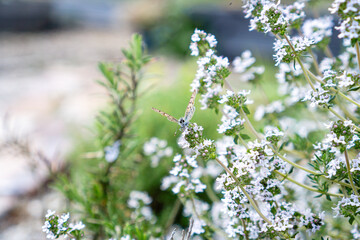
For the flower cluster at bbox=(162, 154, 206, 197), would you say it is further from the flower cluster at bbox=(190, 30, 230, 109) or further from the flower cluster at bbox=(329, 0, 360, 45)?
the flower cluster at bbox=(329, 0, 360, 45)

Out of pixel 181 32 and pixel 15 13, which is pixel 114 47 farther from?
pixel 15 13

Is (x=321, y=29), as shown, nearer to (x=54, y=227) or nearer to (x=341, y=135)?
(x=341, y=135)

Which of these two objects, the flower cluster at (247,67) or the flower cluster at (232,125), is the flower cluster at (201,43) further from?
the flower cluster at (247,67)

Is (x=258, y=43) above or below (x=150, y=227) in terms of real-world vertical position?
above

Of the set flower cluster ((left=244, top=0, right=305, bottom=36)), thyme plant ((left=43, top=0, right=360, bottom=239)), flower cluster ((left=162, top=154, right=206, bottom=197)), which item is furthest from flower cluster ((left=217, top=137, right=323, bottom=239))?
flower cluster ((left=244, top=0, right=305, bottom=36))

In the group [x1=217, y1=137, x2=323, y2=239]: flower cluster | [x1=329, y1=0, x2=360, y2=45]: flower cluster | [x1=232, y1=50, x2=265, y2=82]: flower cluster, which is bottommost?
[x1=217, y1=137, x2=323, y2=239]: flower cluster

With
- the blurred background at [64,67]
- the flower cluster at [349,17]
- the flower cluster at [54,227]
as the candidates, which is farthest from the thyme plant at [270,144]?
the blurred background at [64,67]

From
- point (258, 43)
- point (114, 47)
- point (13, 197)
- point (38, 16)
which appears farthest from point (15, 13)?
point (13, 197)

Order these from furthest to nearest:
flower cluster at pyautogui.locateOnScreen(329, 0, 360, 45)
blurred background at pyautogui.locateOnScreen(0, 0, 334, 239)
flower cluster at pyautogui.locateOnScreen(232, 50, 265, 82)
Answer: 1. blurred background at pyautogui.locateOnScreen(0, 0, 334, 239)
2. flower cluster at pyautogui.locateOnScreen(232, 50, 265, 82)
3. flower cluster at pyautogui.locateOnScreen(329, 0, 360, 45)

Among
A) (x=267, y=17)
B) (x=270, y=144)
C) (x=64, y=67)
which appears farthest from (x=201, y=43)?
(x=64, y=67)
